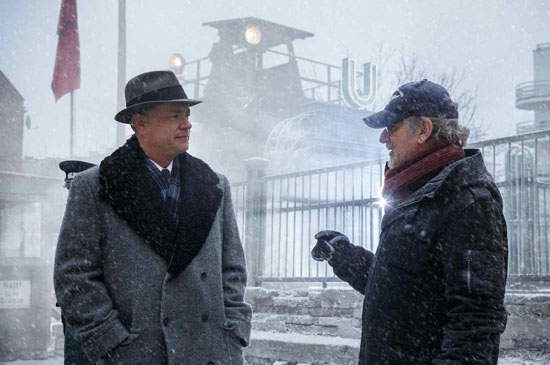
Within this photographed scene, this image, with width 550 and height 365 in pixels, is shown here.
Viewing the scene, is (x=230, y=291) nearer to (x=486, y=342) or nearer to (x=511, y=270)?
(x=486, y=342)

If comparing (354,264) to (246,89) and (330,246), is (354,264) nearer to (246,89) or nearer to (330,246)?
(330,246)

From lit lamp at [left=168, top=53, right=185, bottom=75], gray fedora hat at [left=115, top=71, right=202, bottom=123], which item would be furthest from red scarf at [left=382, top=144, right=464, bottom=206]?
lit lamp at [left=168, top=53, right=185, bottom=75]

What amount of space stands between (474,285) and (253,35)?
24.5 meters

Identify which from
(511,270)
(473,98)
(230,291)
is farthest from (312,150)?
(230,291)

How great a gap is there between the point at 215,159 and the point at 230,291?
2458cm

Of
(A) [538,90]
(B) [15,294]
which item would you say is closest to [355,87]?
(B) [15,294]

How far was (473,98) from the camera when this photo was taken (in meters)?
35.2

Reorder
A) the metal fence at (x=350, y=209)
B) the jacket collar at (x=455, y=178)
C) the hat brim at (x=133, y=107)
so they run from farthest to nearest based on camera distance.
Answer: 1. the metal fence at (x=350, y=209)
2. the hat brim at (x=133, y=107)
3. the jacket collar at (x=455, y=178)

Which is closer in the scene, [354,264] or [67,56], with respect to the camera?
[354,264]

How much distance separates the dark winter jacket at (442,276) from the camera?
2.48 metres

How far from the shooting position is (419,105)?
9.64 feet

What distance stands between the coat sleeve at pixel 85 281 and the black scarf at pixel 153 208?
0.41 feet

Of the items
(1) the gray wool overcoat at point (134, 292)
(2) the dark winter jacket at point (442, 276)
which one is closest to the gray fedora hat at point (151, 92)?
(1) the gray wool overcoat at point (134, 292)

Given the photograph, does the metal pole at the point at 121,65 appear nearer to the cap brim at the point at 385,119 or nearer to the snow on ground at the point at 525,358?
the snow on ground at the point at 525,358
